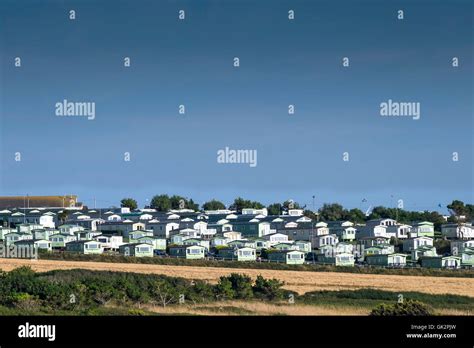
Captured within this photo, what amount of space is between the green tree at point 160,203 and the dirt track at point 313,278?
6056 cm

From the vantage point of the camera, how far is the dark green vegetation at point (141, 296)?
101 ft

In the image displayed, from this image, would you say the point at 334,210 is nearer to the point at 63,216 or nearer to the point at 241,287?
the point at 63,216

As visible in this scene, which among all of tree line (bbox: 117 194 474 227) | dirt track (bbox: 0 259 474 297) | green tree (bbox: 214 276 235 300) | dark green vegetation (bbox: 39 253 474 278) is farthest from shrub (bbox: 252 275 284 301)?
tree line (bbox: 117 194 474 227)

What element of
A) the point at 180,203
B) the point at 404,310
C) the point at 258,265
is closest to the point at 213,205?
the point at 180,203

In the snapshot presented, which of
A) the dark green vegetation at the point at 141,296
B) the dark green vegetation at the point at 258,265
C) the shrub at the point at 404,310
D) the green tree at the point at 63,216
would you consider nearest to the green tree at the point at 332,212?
the green tree at the point at 63,216

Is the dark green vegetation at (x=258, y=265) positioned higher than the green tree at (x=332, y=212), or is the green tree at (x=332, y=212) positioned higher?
the green tree at (x=332, y=212)

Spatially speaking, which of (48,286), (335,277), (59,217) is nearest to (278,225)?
(59,217)

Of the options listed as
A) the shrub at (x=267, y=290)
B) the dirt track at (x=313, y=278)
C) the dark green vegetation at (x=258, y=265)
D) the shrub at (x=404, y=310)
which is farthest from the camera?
the dark green vegetation at (x=258, y=265)

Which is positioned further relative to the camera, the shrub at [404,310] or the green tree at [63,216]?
the green tree at [63,216]

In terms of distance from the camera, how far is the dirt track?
5322 cm

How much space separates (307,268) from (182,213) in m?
42.3

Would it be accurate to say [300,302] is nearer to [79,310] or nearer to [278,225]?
[79,310]

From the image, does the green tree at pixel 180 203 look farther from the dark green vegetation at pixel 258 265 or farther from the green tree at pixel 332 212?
the dark green vegetation at pixel 258 265

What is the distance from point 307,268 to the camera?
226 ft
